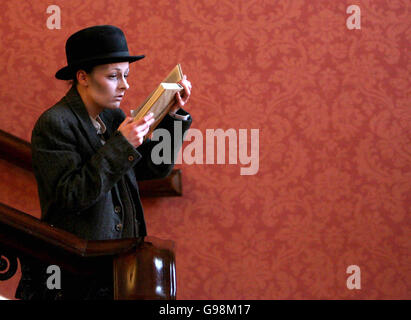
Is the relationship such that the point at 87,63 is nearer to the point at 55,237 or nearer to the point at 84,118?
the point at 84,118

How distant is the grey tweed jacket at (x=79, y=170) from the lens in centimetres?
142

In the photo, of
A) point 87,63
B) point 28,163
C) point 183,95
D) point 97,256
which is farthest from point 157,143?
point 28,163

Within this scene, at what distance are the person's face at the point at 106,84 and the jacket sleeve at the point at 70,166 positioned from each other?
14 centimetres

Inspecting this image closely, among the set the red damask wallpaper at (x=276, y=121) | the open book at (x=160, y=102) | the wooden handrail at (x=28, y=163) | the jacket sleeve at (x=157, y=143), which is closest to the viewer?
the open book at (x=160, y=102)

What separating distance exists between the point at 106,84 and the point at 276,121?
1.08 metres

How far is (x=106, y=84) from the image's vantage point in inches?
63.1

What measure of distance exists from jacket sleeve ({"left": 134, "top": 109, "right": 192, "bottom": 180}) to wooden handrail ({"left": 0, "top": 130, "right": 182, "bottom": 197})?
0.61 metres

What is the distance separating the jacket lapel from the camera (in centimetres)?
156

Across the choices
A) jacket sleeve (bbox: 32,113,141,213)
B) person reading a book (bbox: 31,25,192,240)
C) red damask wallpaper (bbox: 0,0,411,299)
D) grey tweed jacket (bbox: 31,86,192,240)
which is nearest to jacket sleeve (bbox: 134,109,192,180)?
person reading a book (bbox: 31,25,192,240)

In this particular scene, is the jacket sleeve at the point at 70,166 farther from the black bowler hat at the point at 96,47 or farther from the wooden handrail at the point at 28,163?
the wooden handrail at the point at 28,163

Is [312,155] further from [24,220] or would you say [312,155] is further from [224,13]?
[24,220]

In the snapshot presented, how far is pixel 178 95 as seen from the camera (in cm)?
161

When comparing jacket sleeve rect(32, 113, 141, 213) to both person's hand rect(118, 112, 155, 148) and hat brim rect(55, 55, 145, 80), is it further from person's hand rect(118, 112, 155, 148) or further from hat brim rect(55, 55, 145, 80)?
hat brim rect(55, 55, 145, 80)

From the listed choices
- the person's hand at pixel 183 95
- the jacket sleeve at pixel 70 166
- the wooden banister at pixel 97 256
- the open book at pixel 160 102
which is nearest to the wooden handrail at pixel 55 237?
the wooden banister at pixel 97 256
